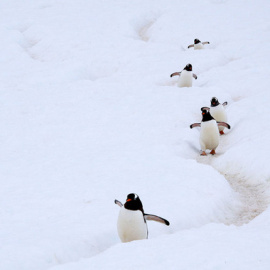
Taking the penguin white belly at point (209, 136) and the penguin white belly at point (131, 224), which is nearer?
the penguin white belly at point (131, 224)

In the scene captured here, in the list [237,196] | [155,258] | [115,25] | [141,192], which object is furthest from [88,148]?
[115,25]

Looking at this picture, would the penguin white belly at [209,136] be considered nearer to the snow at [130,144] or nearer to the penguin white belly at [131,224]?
the snow at [130,144]

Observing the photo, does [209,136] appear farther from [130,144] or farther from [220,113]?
[130,144]

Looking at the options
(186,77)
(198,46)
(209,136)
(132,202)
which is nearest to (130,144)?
(209,136)

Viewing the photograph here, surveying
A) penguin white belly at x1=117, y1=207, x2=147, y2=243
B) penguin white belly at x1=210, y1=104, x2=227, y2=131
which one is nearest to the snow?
penguin white belly at x1=210, y1=104, x2=227, y2=131

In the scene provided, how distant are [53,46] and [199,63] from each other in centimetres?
835

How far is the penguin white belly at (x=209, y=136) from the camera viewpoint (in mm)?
10672

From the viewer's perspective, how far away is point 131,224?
642 centimetres

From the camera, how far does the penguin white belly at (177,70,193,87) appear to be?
15.7m

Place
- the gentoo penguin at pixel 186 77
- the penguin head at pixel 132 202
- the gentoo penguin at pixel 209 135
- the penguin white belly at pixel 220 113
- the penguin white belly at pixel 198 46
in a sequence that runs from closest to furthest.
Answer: the penguin head at pixel 132 202 → the gentoo penguin at pixel 209 135 → the penguin white belly at pixel 220 113 → the gentoo penguin at pixel 186 77 → the penguin white belly at pixel 198 46

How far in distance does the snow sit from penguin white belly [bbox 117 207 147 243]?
453mm

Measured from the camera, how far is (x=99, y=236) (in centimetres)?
675

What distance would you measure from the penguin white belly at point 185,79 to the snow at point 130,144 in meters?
0.35

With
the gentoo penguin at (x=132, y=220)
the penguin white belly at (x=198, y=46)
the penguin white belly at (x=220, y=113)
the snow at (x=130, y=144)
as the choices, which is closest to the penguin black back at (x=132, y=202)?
the gentoo penguin at (x=132, y=220)
